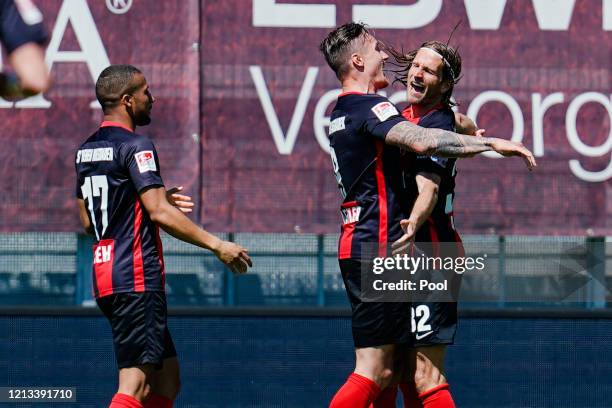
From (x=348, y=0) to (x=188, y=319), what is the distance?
1808 mm

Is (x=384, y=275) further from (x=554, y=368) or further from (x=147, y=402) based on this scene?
(x=554, y=368)

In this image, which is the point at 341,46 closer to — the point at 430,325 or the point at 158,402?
the point at 430,325

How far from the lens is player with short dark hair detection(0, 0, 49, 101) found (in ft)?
9.67

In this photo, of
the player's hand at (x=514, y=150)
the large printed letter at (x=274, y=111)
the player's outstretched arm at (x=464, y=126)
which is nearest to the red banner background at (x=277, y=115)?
the large printed letter at (x=274, y=111)

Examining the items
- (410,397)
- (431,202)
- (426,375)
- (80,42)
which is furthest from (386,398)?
(80,42)

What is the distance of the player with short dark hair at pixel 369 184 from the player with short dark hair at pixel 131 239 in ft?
1.54

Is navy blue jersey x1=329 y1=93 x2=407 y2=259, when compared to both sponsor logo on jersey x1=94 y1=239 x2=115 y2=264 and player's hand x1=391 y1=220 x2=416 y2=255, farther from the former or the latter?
sponsor logo on jersey x1=94 y1=239 x2=115 y2=264

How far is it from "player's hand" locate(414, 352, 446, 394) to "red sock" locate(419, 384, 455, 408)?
0.02 metres

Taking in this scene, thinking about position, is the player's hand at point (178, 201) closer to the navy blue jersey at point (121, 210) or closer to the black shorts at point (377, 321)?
the navy blue jersey at point (121, 210)

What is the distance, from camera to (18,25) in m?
3.12

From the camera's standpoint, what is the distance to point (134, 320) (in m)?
4.62

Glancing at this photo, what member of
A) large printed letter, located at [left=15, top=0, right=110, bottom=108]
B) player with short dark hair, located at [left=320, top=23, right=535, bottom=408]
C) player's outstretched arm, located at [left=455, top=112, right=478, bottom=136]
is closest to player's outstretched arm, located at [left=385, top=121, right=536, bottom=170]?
player with short dark hair, located at [left=320, top=23, right=535, bottom=408]

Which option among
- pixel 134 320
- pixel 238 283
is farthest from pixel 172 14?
pixel 134 320

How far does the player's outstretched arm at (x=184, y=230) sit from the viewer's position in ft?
15.0
